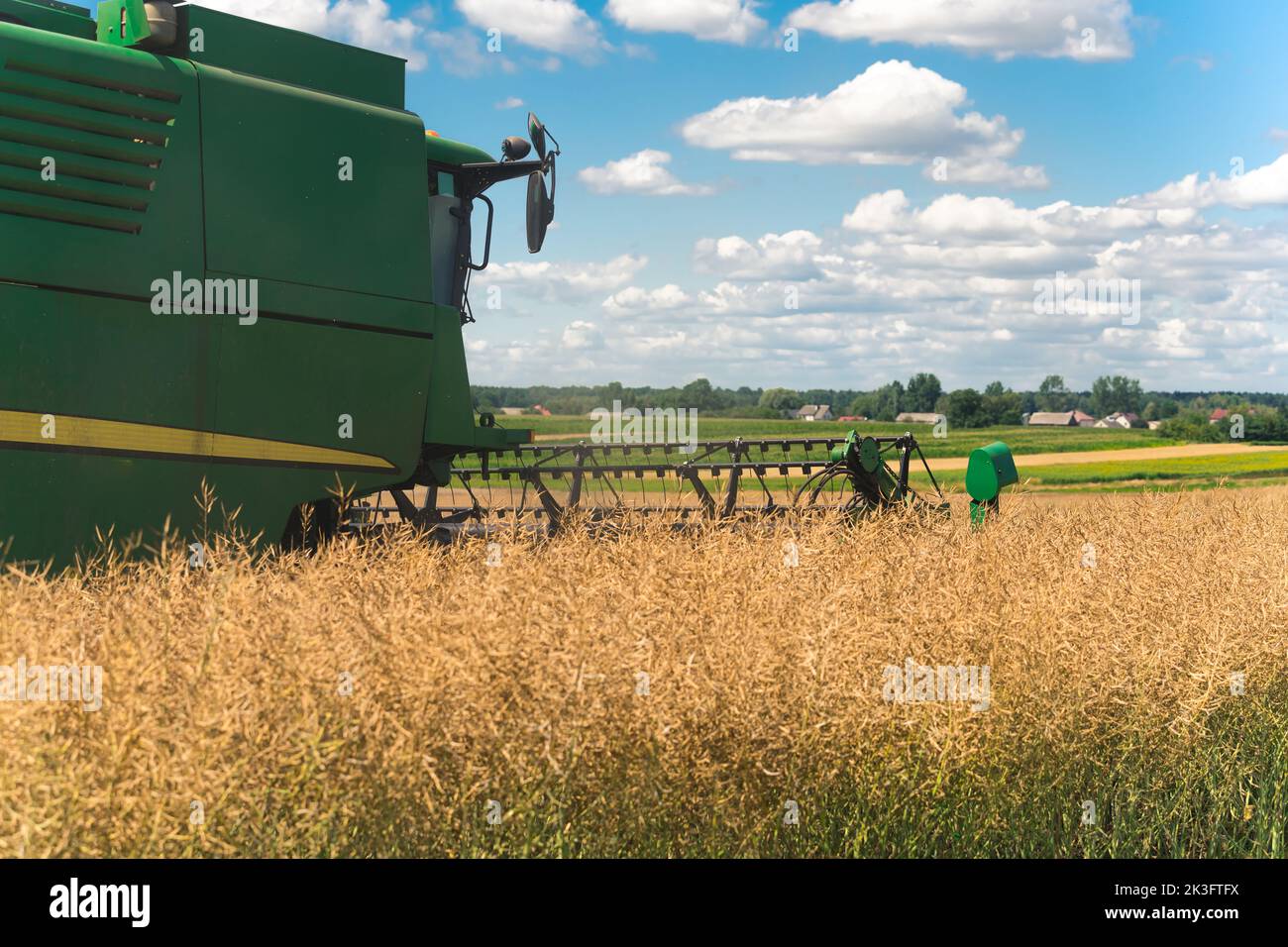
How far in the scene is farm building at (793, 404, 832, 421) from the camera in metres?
53.8

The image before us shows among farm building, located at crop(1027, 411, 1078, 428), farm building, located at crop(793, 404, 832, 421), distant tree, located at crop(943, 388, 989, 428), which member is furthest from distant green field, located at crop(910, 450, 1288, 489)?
farm building, located at crop(1027, 411, 1078, 428)

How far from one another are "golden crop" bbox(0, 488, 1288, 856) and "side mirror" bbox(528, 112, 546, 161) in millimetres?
3233

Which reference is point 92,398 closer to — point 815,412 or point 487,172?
point 487,172

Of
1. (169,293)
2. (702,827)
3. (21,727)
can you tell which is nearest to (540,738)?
(702,827)

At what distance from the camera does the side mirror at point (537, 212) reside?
7.22 m

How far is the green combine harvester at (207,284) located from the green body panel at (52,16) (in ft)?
0.04

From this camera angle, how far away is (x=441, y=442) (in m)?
6.63

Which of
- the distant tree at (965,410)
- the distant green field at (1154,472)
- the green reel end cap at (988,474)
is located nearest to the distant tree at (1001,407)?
the distant tree at (965,410)

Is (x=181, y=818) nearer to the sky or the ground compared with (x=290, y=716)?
nearer to the ground

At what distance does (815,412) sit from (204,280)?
52981 millimetres

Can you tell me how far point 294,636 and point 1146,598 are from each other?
12.1 feet

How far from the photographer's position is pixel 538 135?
7273mm

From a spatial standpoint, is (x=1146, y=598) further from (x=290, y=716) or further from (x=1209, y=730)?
(x=290, y=716)

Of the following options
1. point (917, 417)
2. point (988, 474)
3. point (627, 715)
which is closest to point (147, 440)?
point (627, 715)
